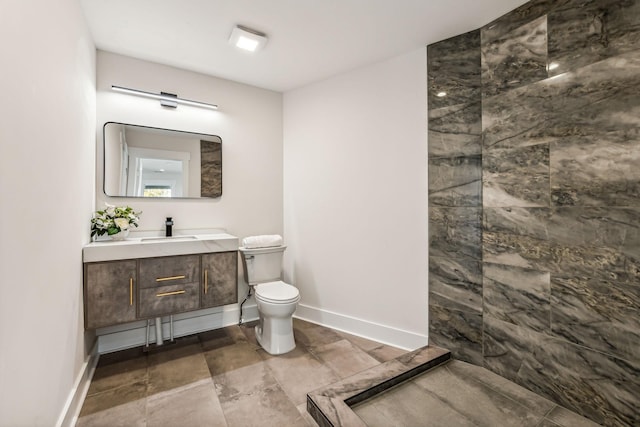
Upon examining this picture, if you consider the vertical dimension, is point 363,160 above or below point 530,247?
above

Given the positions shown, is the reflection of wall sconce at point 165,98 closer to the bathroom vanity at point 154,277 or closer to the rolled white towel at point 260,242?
the bathroom vanity at point 154,277

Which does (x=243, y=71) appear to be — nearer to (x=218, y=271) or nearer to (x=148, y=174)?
(x=148, y=174)

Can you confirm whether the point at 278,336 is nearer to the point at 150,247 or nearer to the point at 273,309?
the point at 273,309

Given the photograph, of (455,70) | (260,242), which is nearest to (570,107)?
(455,70)

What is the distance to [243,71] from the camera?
282cm

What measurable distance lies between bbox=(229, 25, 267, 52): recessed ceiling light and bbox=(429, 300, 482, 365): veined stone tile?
2428 millimetres

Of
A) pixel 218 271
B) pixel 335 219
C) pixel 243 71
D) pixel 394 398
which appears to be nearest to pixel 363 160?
pixel 335 219

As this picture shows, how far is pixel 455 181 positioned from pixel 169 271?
7.65 ft

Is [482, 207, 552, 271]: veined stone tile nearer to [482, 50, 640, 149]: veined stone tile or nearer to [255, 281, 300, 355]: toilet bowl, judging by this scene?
[482, 50, 640, 149]: veined stone tile

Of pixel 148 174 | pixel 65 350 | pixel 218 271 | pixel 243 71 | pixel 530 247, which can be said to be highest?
pixel 243 71

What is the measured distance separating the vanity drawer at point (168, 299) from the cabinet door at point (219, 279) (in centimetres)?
9

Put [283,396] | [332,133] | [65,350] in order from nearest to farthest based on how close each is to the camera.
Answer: [65,350] < [283,396] < [332,133]

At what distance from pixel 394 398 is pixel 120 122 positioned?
119 inches

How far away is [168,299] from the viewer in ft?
7.50
